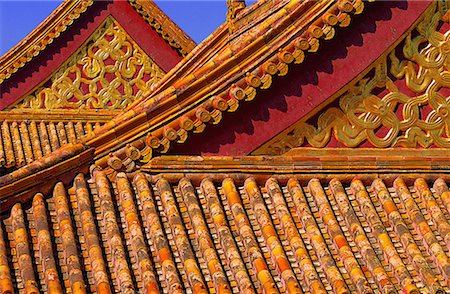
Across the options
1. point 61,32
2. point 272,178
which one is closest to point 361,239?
point 272,178

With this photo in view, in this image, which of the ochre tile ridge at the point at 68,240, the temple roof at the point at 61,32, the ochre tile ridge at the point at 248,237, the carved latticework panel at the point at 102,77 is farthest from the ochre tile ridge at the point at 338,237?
the temple roof at the point at 61,32

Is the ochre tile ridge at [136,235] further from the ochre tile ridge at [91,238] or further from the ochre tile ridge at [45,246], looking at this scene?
the ochre tile ridge at [45,246]

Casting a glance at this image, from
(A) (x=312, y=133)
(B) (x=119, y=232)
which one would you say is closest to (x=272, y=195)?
(A) (x=312, y=133)

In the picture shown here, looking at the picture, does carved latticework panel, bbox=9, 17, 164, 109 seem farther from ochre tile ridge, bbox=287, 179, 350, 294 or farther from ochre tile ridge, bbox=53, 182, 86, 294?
ochre tile ridge, bbox=53, 182, 86, 294

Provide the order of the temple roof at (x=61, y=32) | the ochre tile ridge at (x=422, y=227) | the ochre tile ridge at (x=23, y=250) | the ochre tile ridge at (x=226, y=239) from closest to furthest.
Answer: the ochre tile ridge at (x=23, y=250)
the ochre tile ridge at (x=226, y=239)
the ochre tile ridge at (x=422, y=227)
the temple roof at (x=61, y=32)

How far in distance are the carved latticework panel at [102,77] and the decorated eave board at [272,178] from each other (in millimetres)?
7903

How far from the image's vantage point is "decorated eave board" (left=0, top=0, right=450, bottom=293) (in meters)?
8.09

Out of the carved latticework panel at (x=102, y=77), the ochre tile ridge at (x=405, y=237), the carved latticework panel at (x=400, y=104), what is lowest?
the ochre tile ridge at (x=405, y=237)

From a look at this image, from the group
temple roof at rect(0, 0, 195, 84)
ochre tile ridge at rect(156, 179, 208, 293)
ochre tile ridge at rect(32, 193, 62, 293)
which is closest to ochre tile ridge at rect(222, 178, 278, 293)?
ochre tile ridge at rect(156, 179, 208, 293)

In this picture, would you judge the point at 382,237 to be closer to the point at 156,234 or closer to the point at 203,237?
the point at 203,237

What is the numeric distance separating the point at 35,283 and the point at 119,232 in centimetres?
89

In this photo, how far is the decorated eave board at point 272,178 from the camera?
8.09 meters

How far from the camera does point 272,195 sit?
8977 millimetres

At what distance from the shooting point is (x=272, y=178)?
914 cm
